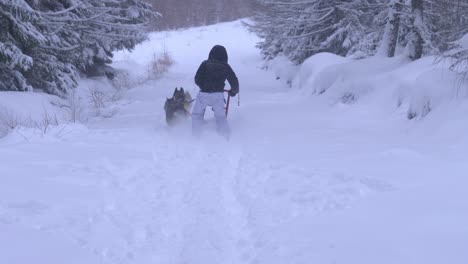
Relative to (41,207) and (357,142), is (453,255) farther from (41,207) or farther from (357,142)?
(357,142)

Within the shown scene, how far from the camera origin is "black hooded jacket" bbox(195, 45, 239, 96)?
8078 mm

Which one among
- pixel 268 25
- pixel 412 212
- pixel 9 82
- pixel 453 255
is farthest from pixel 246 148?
pixel 268 25

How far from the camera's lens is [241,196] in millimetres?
4508

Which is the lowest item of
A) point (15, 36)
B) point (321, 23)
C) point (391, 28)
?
point (15, 36)

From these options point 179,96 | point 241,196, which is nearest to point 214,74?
point 179,96

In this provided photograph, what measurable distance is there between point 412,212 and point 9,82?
28.0 feet

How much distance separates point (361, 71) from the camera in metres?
10.5

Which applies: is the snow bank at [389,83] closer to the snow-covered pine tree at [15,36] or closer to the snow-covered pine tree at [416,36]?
the snow-covered pine tree at [416,36]

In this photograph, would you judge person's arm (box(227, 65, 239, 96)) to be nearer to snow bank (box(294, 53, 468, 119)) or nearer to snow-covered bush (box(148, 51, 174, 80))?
snow bank (box(294, 53, 468, 119))

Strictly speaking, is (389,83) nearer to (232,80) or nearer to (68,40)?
(232,80)

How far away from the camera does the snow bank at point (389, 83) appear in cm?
701

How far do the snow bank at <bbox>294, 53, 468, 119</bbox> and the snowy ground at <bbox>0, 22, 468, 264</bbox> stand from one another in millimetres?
451

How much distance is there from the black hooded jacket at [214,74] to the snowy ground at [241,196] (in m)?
1.11

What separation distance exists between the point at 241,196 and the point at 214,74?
13.0ft
